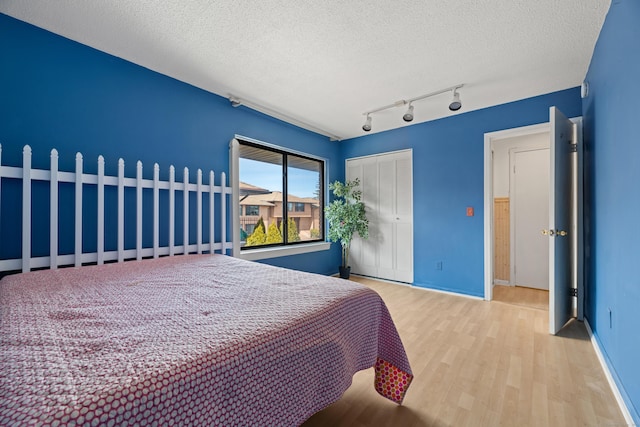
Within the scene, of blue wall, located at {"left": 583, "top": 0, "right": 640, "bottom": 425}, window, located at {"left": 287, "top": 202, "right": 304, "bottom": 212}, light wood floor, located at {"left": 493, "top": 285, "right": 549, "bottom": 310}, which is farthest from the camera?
window, located at {"left": 287, "top": 202, "right": 304, "bottom": 212}

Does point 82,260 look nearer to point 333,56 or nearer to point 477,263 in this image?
point 333,56

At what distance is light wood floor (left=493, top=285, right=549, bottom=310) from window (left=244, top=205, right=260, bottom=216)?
3.15 meters

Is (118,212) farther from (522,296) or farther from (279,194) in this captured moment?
(522,296)

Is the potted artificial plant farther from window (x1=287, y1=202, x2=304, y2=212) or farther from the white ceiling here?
the white ceiling

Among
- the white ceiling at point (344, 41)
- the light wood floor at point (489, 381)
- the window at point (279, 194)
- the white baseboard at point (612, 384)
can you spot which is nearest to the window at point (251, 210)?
the window at point (279, 194)

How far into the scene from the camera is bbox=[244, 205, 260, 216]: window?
3.28 meters

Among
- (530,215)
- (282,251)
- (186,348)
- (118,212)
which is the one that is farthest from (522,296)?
(118,212)

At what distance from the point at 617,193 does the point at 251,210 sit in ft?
10.5

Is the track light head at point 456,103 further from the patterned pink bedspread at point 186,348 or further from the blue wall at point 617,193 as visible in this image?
the patterned pink bedspread at point 186,348

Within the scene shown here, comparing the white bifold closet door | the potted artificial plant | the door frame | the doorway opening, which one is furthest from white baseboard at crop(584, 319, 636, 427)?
the potted artificial plant

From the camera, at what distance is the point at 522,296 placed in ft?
10.9

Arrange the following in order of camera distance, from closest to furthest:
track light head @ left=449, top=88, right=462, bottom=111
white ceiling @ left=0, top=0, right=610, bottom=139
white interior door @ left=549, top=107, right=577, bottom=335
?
white ceiling @ left=0, top=0, right=610, bottom=139, white interior door @ left=549, top=107, right=577, bottom=335, track light head @ left=449, top=88, right=462, bottom=111

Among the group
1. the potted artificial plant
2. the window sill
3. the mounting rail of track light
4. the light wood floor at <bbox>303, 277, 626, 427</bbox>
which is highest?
the mounting rail of track light

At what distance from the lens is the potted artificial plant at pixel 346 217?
4012 millimetres
